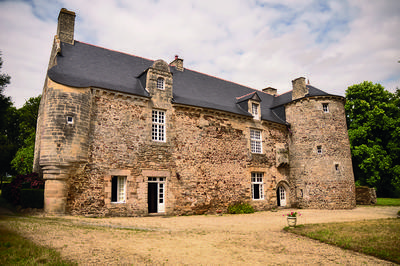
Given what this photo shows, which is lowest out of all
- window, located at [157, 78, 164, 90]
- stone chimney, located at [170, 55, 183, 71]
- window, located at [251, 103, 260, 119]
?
window, located at [251, 103, 260, 119]

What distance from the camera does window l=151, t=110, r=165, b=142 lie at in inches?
615

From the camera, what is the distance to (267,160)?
2019 centimetres

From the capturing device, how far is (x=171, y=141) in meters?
15.9

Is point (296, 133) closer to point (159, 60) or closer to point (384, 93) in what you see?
point (159, 60)

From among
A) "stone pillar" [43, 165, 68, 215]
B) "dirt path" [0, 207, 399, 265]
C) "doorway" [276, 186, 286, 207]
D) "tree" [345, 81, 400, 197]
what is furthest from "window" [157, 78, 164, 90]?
"tree" [345, 81, 400, 197]

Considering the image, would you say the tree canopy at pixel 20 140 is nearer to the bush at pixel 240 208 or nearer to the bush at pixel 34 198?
the bush at pixel 34 198

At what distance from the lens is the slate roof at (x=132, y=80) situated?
14.5m

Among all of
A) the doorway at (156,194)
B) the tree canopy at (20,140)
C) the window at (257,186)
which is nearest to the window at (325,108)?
the window at (257,186)

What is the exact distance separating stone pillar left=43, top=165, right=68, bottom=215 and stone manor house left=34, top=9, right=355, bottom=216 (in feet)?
0.14

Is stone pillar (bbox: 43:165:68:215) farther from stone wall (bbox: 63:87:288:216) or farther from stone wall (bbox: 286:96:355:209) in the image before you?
stone wall (bbox: 286:96:355:209)

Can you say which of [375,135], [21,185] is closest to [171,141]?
[21,185]

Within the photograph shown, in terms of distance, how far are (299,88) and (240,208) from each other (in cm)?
1057

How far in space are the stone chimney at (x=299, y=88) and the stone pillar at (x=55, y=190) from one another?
17.3 metres

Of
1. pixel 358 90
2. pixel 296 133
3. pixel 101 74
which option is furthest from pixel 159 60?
pixel 358 90
